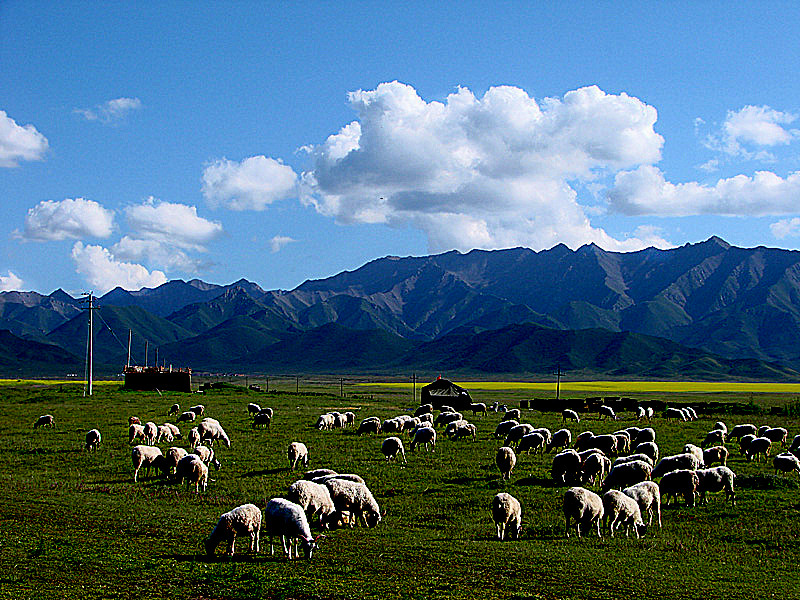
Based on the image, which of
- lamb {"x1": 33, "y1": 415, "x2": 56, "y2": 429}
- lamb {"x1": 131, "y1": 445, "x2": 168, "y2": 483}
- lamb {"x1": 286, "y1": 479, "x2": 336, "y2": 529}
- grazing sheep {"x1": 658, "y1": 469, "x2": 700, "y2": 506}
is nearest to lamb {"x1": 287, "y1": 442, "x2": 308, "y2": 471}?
lamb {"x1": 131, "y1": 445, "x2": 168, "y2": 483}

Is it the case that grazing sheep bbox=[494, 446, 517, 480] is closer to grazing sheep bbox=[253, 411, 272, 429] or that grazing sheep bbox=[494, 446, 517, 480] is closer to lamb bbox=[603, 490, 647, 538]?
lamb bbox=[603, 490, 647, 538]

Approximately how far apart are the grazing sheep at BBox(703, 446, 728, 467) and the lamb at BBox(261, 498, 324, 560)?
727 inches

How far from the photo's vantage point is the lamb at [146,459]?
2573 cm

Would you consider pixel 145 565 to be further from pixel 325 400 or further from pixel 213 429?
pixel 325 400

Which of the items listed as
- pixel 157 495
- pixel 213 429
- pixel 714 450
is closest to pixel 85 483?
pixel 157 495

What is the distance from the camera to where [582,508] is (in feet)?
60.0

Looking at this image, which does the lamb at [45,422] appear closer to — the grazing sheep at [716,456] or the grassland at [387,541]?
the grassland at [387,541]

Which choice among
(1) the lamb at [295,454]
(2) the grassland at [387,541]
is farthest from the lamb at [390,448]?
(1) the lamb at [295,454]

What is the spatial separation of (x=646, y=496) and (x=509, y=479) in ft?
20.5

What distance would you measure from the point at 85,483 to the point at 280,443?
11.2 m

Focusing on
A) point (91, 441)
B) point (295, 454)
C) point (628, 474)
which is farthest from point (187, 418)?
point (628, 474)

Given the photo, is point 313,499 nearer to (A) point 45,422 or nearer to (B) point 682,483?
(B) point 682,483

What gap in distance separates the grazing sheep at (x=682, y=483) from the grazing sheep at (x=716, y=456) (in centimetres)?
663

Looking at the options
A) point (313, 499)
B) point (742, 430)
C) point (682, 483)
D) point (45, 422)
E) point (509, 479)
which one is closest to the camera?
point (313, 499)
